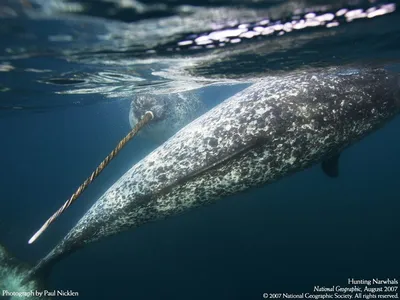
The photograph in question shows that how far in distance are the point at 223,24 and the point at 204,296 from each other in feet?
39.1

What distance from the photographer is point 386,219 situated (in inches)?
829

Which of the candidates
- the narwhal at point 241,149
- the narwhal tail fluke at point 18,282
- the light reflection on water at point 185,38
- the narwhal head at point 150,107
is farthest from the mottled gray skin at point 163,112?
the narwhal tail fluke at point 18,282

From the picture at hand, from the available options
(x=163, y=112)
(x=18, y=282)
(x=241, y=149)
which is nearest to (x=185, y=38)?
(x=241, y=149)

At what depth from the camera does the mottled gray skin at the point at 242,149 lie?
5.13m

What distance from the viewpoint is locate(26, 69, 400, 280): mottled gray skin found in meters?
5.13

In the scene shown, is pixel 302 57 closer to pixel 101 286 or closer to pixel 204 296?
pixel 204 296

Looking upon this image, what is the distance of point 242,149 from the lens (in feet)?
16.5

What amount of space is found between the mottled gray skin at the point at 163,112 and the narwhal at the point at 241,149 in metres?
6.67

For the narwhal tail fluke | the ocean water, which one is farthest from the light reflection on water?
the narwhal tail fluke

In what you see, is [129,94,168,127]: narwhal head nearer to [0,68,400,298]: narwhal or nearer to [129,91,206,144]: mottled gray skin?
[129,91,206,144]: mottled gray skin

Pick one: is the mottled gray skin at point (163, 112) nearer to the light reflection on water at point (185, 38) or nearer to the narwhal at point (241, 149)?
the light reflection on water at point (185, 38)

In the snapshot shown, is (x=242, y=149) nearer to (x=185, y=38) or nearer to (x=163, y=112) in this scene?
(x=185, y=38)

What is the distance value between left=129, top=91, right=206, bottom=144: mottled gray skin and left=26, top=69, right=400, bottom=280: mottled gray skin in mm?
6676

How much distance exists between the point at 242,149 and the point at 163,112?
8.01 meters
